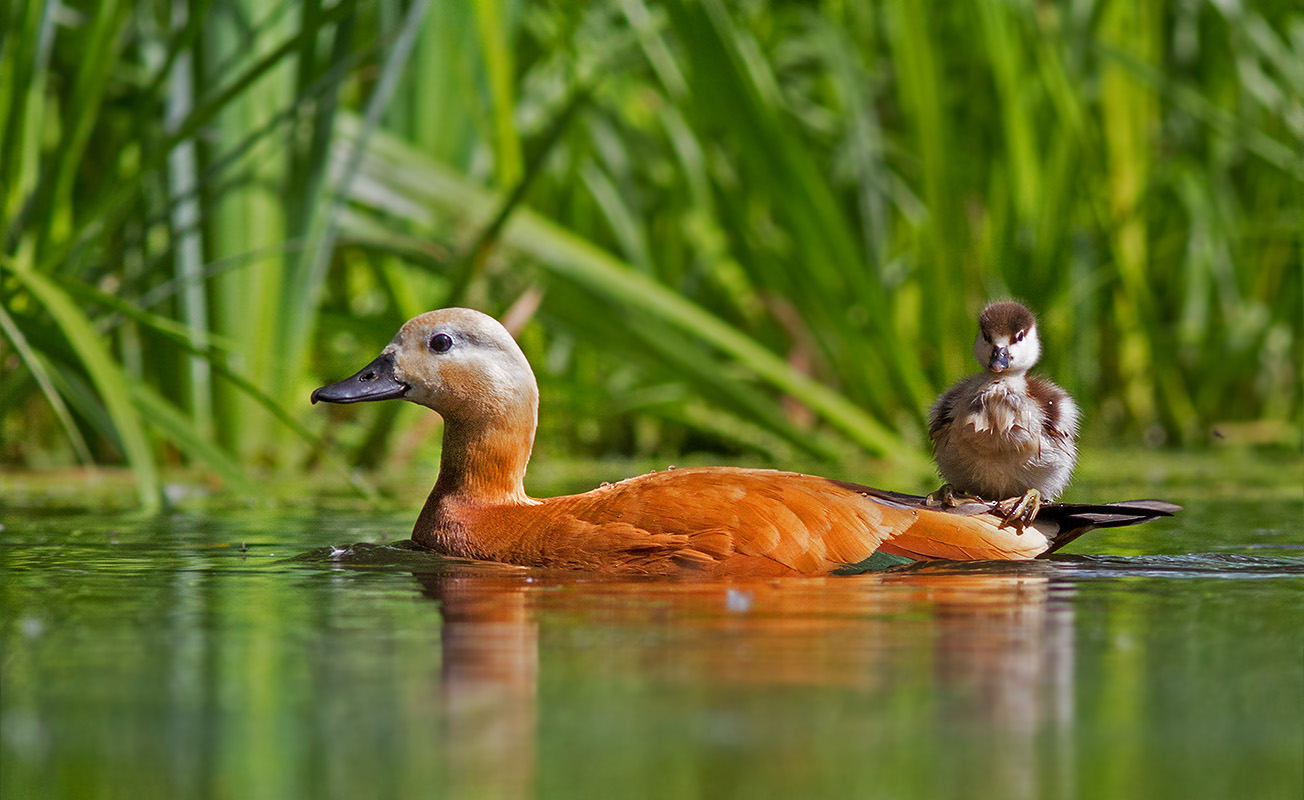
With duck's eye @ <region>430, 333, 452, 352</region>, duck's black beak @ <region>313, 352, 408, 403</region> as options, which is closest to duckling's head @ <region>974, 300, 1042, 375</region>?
duck's eye @ <region>430, 333, 452, 352</region>

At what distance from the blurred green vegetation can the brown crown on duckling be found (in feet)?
1.61

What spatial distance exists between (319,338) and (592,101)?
5.00 ft

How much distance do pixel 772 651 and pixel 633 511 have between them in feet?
3.90

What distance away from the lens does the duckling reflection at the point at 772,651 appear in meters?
1.85

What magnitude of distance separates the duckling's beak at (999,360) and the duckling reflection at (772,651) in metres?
0.52

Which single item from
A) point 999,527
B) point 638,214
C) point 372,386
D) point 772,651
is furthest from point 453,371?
point 638,214

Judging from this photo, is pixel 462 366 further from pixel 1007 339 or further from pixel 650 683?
pixel 650 683

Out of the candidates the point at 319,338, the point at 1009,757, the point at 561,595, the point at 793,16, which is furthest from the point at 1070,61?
the point at 1009,757

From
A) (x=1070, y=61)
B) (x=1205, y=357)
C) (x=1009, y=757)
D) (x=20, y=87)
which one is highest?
(x=1070, y=61)

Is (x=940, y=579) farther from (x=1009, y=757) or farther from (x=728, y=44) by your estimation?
(x=728, y=44)

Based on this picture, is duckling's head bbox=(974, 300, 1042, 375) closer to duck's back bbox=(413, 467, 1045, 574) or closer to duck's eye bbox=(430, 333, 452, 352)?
duck's back bbox=(413, 467, 1045, 574)

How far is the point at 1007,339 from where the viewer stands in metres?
3.74

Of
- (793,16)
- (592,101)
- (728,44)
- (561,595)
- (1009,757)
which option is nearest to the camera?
(1009,757)

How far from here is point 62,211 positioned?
5176mm
